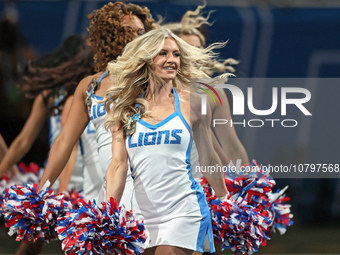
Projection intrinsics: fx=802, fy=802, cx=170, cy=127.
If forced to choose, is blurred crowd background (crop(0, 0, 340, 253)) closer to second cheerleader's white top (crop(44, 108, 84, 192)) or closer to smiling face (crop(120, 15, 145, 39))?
second cheerleader's white top (crop(44, 108, 84, 192))

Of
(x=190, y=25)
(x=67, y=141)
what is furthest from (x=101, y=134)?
(x=190, y=25)

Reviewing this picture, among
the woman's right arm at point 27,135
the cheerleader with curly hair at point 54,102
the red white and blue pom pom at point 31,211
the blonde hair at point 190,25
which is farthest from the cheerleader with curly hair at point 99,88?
the woman's right arm at point 27,135

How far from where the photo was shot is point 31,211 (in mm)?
4820

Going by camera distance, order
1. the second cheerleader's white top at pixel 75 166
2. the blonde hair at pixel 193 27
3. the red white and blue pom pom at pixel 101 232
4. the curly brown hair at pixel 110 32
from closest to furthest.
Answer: the red white and blue pom pom at pixel 101 232
the curly brown hair at pixel 110 32
the blonde hair at pixel 193 27
the second cheerleader's white top at pixel 75 166

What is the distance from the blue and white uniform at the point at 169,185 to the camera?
14.0 feet

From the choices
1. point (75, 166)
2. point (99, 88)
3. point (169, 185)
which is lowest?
point (75, 166)

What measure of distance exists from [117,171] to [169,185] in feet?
0.96

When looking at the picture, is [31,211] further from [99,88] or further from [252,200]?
[252,200]

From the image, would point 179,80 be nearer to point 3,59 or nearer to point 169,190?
point 169,190

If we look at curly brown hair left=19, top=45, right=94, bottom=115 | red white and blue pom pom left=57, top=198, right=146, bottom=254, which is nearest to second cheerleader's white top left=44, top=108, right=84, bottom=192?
curly brown hair left=19, top=45, right=94, bottom=115

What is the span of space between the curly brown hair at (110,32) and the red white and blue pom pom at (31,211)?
0.93 meters

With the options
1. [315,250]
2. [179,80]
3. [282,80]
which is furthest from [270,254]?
[179,80]

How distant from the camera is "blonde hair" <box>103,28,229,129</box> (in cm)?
448

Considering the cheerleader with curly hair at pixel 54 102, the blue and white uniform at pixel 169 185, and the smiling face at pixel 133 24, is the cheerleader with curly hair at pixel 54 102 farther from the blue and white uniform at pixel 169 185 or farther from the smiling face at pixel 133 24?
the blue and white uniform at pixel 169 185
